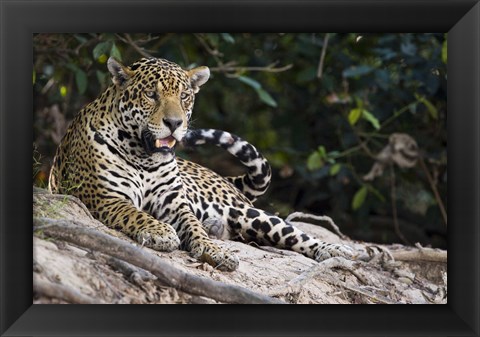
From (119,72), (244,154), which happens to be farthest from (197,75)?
(244,154)

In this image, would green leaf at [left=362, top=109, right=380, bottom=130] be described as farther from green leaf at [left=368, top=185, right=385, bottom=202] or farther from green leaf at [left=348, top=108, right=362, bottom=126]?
green leaf at [left=368, top=185, right=385, bottom=202]

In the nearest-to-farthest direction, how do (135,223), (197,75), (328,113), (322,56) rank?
(135,223), (197,75), (322,56), (328,113)

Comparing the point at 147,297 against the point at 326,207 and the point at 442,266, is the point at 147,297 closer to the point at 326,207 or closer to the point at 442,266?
the point at 442,266

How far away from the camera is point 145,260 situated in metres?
6.00

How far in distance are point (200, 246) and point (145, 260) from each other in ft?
2.33

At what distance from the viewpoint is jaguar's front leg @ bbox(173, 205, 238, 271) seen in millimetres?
6543

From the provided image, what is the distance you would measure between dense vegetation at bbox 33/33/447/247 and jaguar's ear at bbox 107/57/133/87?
2674mm

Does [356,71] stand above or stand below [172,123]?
above

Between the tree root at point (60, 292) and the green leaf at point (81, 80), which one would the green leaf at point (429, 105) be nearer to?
the green leaf at point (81, 80)

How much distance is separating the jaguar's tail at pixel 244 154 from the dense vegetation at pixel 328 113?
6.11 ft

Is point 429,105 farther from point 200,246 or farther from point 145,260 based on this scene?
point 145,260
